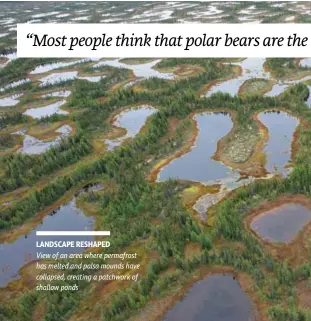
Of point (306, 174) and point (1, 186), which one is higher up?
point (306, 174)

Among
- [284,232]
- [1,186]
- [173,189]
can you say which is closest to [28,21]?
[1,186]

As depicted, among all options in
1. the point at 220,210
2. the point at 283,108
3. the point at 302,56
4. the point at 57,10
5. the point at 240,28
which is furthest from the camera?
the point at 57,10

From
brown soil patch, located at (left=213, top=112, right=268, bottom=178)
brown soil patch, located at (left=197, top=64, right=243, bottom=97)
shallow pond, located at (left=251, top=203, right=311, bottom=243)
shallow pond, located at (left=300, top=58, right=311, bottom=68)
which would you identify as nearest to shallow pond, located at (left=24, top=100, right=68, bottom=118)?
brown soil patch, located at (left=197, top=64, right=243, bottom=97)

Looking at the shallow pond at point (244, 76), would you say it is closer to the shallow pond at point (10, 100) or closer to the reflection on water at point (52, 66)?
the shallow pond at point (10, 100)

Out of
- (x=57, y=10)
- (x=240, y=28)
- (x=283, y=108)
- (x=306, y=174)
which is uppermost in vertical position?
(x=57, y=10)

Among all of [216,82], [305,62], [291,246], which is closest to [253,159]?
[291,246]

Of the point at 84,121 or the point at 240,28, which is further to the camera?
the point at 240,28

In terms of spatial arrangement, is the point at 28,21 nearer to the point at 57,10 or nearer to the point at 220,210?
the point at 57,10

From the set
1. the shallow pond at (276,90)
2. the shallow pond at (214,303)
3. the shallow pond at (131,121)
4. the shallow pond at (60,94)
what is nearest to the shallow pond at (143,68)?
the shallow pond at (60,94)
